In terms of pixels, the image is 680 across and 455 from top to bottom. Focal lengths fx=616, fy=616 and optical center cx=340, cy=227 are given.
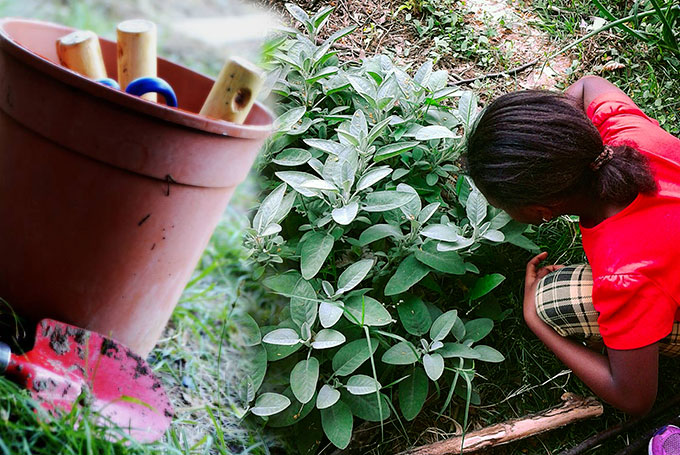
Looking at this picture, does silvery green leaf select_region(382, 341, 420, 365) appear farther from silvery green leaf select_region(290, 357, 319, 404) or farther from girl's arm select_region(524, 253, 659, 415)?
girl's arm select_region(524, 253, 659, 415)

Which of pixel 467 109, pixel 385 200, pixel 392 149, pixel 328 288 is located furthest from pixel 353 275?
pixel 467 109

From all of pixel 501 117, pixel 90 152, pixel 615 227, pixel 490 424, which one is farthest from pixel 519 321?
pixel 90 152

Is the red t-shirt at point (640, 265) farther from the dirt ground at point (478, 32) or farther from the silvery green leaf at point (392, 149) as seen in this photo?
the dirt ground at point (478, 32)

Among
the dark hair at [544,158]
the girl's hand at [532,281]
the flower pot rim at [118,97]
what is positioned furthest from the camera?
the girl's hand at [532,281]

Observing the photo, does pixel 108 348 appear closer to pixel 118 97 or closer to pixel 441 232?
pixel 118 97

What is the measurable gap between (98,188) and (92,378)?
11.9 inches

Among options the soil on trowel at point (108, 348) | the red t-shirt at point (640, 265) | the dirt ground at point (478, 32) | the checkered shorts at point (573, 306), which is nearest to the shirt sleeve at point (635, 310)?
the red t-shirt at point (640, 265)

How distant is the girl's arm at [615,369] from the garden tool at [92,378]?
2.56 feet

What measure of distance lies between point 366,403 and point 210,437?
308 mm

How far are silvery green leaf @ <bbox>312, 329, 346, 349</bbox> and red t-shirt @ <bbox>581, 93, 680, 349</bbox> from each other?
1.60ft

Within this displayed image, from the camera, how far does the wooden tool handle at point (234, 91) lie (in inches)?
36.4

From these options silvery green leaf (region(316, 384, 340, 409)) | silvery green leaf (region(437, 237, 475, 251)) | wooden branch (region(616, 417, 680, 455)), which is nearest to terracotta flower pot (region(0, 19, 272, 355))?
silvery green leaf (region(316, 384, 340, 409))

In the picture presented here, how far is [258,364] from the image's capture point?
1188 mm

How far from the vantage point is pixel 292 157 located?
1366 millimetres
